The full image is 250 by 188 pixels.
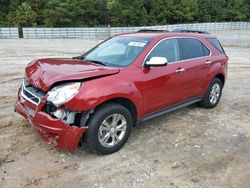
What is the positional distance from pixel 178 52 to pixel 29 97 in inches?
104

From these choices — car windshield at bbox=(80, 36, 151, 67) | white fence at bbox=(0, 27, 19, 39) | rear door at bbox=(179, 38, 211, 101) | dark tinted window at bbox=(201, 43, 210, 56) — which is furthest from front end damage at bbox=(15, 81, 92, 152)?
white fence at bbox=(0, 27, 19, 39)

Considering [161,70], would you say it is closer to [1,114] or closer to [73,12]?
[1,114]

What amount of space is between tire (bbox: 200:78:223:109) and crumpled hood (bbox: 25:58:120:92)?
2.65 meters

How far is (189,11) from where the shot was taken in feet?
194

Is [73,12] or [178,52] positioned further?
[73,12]

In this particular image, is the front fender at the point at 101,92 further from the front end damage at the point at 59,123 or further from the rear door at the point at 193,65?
the rear door at the point at 193,65

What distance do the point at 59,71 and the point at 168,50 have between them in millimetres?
2005

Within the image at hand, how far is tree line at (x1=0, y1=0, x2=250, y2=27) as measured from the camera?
142ft

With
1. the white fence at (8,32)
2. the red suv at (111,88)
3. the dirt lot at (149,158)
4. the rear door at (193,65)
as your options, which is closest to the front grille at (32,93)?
the red suv at (111,88)

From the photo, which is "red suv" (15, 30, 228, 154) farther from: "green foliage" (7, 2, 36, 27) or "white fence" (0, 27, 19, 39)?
"green foliage" (7, 2, 36, 27)

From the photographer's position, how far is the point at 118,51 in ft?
16.3

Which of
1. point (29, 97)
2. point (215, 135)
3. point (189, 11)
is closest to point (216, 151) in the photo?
point (215, 135)

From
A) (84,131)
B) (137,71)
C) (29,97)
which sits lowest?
(84,131)

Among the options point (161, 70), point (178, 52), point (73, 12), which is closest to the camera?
point (161, 70)
